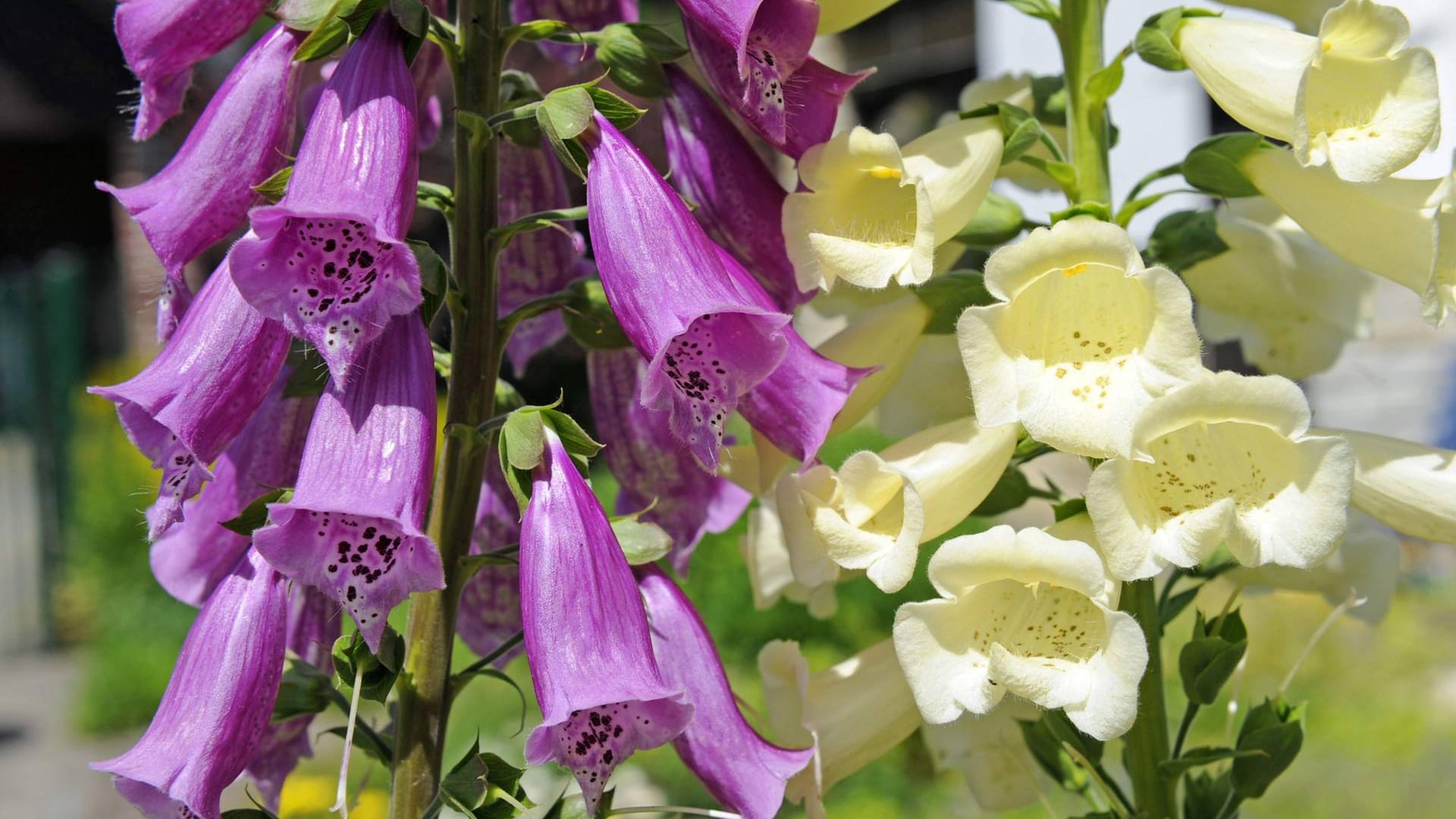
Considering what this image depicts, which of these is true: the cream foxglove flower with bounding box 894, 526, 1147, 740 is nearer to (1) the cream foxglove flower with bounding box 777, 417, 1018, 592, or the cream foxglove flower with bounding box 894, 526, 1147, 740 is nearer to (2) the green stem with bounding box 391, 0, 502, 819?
(1) the cream foxglove flower with bounding box 777, 417, 1018, 592

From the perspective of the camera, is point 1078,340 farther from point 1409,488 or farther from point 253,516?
point 253,516

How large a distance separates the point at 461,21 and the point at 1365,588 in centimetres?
80

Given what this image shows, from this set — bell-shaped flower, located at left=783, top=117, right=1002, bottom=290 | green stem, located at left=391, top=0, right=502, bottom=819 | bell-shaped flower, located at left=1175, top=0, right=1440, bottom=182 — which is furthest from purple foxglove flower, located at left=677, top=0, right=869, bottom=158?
bell-shaped flower, located at left=1175, top=0, right=1440, bottom=182

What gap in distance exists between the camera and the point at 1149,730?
3.22ft

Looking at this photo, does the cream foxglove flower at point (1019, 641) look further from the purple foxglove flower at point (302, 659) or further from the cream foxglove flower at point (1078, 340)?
the purple foxglove flower at point (302, 659)

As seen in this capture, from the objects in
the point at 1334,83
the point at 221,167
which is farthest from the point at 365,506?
the point at 1334,83

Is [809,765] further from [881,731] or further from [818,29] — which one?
[818,29]

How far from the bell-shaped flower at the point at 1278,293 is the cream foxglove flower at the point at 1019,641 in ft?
1.13

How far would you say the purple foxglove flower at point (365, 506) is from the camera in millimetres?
704

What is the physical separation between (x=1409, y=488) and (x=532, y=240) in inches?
25.5

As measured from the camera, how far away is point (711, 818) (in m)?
0.84

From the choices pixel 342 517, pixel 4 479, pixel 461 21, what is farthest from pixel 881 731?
pixel 4 479

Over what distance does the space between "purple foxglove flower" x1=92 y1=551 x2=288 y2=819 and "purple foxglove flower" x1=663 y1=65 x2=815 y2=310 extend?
380 millimetres

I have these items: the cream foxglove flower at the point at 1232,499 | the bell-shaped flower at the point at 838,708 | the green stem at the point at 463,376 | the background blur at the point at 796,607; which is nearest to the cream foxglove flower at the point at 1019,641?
the cream foxglove flower at the point at 1232,499
